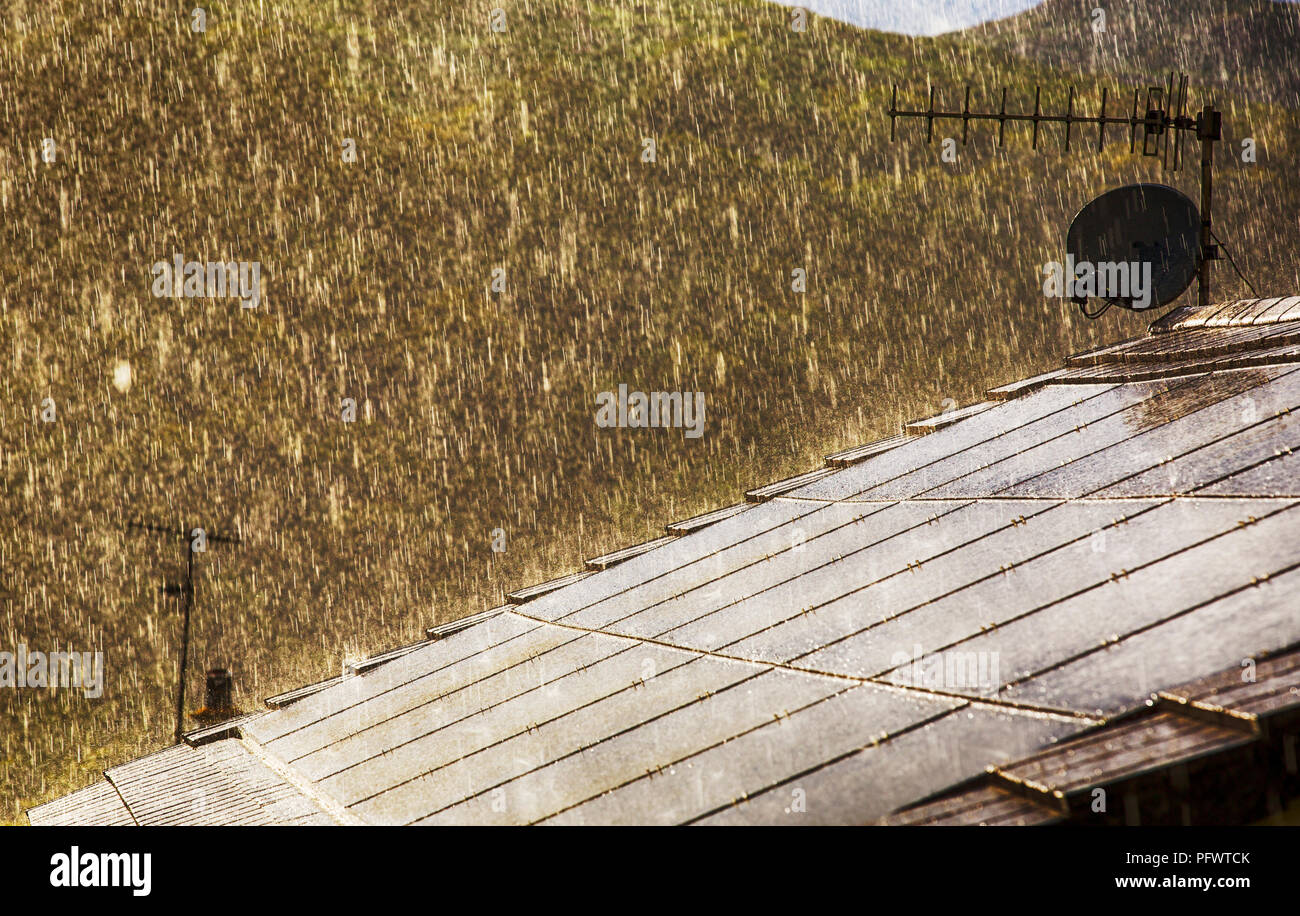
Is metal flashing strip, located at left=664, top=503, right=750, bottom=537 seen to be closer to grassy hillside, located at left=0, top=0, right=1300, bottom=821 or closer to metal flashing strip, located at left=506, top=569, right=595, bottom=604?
metal flashing strip, located at left=506, top=569, right=595, bottom=604

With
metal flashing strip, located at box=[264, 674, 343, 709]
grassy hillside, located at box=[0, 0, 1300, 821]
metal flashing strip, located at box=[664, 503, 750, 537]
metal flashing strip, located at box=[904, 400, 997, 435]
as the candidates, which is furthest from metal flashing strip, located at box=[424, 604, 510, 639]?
grassy hillside, located at box=[0, 0, 1300, 821]

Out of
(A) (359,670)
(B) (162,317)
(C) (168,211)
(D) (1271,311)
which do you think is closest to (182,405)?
(B) (162,317)

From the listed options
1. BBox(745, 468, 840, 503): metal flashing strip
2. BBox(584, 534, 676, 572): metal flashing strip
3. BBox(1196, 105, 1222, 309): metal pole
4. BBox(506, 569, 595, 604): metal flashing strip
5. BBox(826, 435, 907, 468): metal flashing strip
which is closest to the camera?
BBox(506, 569, 595, 604): metal flashing strip

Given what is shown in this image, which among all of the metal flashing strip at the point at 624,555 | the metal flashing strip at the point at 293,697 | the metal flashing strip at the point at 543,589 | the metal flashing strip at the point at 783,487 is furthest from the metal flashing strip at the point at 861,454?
the metal flashing strip at the point at 293,697

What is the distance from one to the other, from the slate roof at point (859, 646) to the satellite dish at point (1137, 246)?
9.73 feet

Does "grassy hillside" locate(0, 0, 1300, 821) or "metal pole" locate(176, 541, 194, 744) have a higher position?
"grassy hillside" locate(0, 0, 1300, 821)

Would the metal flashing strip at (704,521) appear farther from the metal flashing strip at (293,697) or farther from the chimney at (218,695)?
A: the chimney at (218,695)

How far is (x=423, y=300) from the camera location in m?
39.9

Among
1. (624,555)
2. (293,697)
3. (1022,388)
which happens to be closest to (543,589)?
(624,555)

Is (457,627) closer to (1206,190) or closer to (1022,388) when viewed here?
(1022,388)

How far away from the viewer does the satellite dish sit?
10586 mm

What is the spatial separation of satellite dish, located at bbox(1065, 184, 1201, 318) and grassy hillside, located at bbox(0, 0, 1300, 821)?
22.8 m

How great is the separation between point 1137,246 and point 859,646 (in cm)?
823

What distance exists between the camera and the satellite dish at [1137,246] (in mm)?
10586
